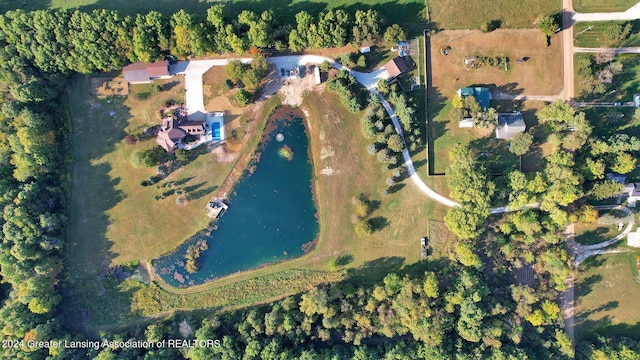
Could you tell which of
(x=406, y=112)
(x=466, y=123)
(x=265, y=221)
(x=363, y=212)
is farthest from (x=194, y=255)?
(x=466, y=123)

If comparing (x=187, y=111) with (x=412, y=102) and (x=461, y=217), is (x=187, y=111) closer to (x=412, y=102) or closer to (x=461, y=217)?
(x=412, y=102)

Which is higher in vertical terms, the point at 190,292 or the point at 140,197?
the point at 140,197

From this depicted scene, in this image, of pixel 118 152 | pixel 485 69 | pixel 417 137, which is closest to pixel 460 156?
pixel 417 137

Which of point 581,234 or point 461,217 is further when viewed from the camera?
point 581,234

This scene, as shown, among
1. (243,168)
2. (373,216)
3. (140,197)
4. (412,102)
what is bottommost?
(373,216)

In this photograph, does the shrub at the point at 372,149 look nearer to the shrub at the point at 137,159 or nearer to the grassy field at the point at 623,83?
the grassy field at the point at 623,83

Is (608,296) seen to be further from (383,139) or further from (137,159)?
(137,159)
